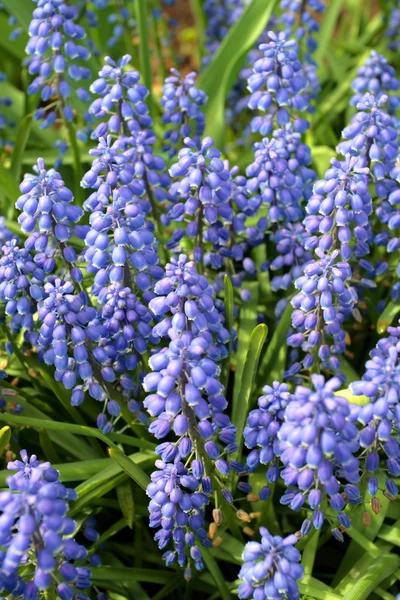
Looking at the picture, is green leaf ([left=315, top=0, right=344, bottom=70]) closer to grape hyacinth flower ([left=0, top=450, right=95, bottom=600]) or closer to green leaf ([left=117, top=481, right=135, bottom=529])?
green leaf ([left=117, top=481, right=135, bottom=529])

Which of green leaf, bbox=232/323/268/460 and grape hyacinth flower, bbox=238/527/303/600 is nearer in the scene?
grape hyacinth flower, bbox=238/527/303/600

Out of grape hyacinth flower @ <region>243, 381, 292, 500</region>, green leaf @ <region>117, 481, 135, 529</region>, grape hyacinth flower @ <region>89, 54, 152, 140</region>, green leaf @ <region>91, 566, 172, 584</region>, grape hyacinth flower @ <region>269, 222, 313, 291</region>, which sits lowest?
green leaf @ <region>91, 566, 172, 584</region>

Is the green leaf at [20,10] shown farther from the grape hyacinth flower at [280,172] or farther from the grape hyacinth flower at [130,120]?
the grape hyacinth flower at [280,172]

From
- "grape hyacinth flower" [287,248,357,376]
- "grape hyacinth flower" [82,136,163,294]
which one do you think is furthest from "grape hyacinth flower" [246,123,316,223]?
"grape hyacinth flower" [82,136,163,294]

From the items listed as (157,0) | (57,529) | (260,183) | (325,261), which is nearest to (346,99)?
(157,0)

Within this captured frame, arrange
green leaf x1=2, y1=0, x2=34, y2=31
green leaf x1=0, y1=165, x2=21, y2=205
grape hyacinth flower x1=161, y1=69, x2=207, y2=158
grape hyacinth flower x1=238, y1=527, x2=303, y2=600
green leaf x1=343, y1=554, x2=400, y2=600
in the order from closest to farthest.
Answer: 1. grape hyacinth flower x1=238, y1=527, x2=303, y2=600
2. green leaf x1=343, y1=554, x2=400, y2=600
3. grape hyacinth flower x1=161, y1=69, x2=207, y2=158
4. green leaf x1=0, y1=165, x2=21, y2=205
5. green leaf x1=2, y1=0, x2=34, y2=31
